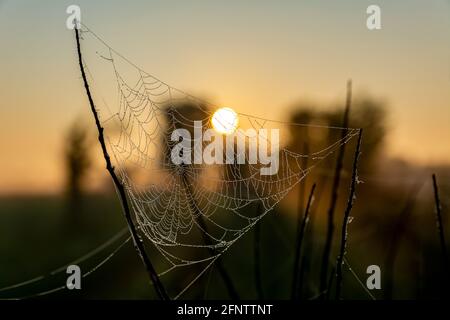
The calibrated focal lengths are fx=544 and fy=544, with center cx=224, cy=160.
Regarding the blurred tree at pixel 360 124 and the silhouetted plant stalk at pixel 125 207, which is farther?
the blurred tree at pixel 360 124

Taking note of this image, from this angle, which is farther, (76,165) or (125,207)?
(76,165)

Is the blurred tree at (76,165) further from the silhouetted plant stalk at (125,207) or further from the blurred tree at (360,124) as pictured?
the silhouetted plant stalk at (125,207)

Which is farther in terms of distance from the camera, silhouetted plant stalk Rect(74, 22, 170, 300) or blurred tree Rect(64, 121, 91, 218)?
blurred tree Rect(64, 121, 91, 218)

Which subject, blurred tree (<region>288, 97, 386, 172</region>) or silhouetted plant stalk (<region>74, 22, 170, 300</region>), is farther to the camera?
blurred tree (<region>288, 97, 386, 172</region>)

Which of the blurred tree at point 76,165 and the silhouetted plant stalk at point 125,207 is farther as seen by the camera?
the blurred tree at point 76,165

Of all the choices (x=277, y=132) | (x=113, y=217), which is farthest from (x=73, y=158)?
(x=277, y=132)

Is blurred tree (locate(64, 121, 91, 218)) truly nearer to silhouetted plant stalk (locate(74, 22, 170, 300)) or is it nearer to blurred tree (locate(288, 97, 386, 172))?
blurred tree (locate(288, 97, 386, 172))

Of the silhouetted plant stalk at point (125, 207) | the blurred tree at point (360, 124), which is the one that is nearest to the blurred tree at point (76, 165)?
the blurred tree at point (360, 124)

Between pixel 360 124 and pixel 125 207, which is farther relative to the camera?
pixel 360 124

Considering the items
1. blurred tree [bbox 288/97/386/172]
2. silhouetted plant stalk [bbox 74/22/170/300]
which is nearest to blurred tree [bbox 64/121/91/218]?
blurred tree [bbox 288/97/386/172]
